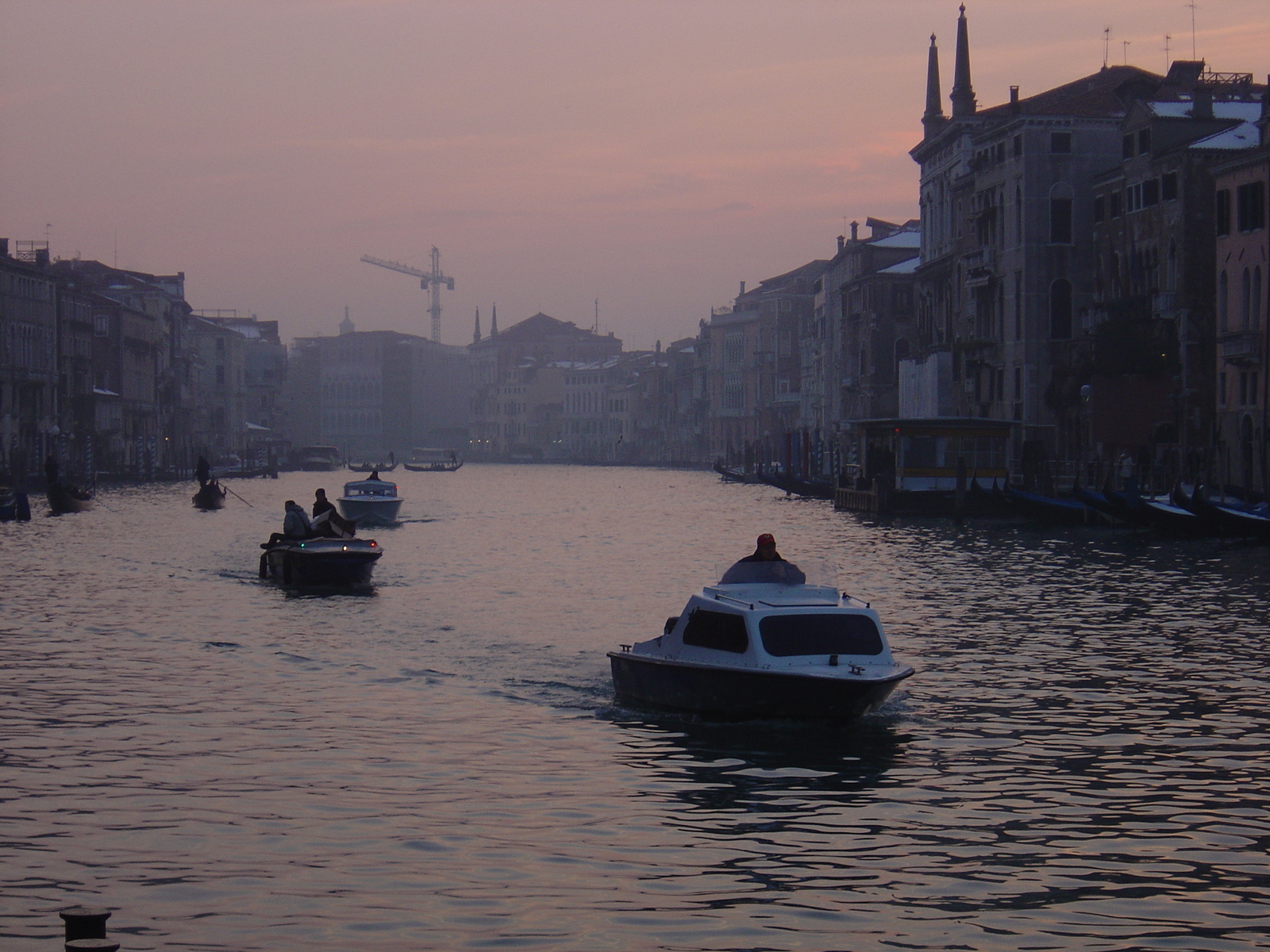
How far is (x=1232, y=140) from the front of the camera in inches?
2154

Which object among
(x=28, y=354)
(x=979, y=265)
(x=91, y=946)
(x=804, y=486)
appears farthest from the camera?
(x=28, y=354)

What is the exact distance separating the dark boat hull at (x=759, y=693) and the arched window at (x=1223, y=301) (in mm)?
38674

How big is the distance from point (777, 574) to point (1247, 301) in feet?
119

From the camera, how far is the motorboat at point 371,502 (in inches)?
2121

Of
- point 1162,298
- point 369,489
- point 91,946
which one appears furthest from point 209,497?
point 91,946

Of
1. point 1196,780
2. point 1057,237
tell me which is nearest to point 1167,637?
point 1196,780

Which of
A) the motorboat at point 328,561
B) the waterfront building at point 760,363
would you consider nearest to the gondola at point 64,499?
the motorboat at point 328,561

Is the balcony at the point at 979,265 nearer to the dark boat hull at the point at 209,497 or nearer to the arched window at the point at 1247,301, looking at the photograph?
the arched window at the point at 1247,301

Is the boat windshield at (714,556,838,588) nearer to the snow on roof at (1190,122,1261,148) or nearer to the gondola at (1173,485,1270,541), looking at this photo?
the gondola at (1173,485,1270,541)

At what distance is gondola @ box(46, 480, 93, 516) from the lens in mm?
55688

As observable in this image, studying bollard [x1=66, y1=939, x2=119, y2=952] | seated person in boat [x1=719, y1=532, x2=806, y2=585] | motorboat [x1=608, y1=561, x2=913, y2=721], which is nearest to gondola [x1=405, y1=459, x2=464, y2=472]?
seated person in boat [x1=719, y1=532, x2=806, y2=585]

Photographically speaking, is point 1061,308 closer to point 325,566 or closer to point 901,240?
point 901,240

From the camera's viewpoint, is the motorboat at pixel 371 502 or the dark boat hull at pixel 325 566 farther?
the motorboat at pixel 371 502

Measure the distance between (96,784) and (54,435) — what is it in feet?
259
